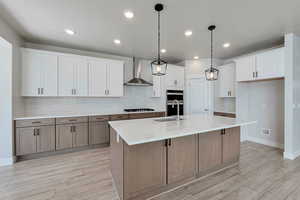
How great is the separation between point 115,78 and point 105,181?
284cm

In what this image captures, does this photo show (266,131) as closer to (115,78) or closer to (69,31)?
(115,78)

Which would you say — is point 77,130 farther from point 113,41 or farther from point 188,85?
point 188,85

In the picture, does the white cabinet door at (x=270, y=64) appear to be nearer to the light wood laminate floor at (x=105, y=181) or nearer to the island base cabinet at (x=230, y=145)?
the island base cabinet at (x=230, y=145)

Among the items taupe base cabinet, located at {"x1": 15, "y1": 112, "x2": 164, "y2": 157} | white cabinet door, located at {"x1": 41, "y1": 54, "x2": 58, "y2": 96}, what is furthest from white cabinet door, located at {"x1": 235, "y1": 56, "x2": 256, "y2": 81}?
white cabinet door, located at {"x1": 41, "y1": 54, "x2": 58, "y2": 96}

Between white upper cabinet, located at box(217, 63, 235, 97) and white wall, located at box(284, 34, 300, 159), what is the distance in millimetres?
1400

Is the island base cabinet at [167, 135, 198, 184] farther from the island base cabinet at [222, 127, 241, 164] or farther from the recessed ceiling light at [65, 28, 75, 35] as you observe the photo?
the recessed ceiling light at [65, 28, 75, 35]

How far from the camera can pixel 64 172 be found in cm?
260

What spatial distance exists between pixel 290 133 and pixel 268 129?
3.12 feet

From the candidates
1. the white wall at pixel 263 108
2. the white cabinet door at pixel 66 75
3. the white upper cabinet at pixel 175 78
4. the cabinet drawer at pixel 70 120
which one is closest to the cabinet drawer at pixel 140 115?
the white upper cabinet at pixel 175 78

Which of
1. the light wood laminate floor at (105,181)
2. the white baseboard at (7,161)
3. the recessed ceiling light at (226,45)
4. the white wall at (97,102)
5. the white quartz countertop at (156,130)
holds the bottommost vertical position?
the light wood laminate floor at (105,181)

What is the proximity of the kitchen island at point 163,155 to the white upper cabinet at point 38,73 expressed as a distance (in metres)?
2.45

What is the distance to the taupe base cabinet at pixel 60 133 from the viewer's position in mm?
3080

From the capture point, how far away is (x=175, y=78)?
513 centimetres

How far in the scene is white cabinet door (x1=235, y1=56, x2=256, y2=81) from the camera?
147 inches
